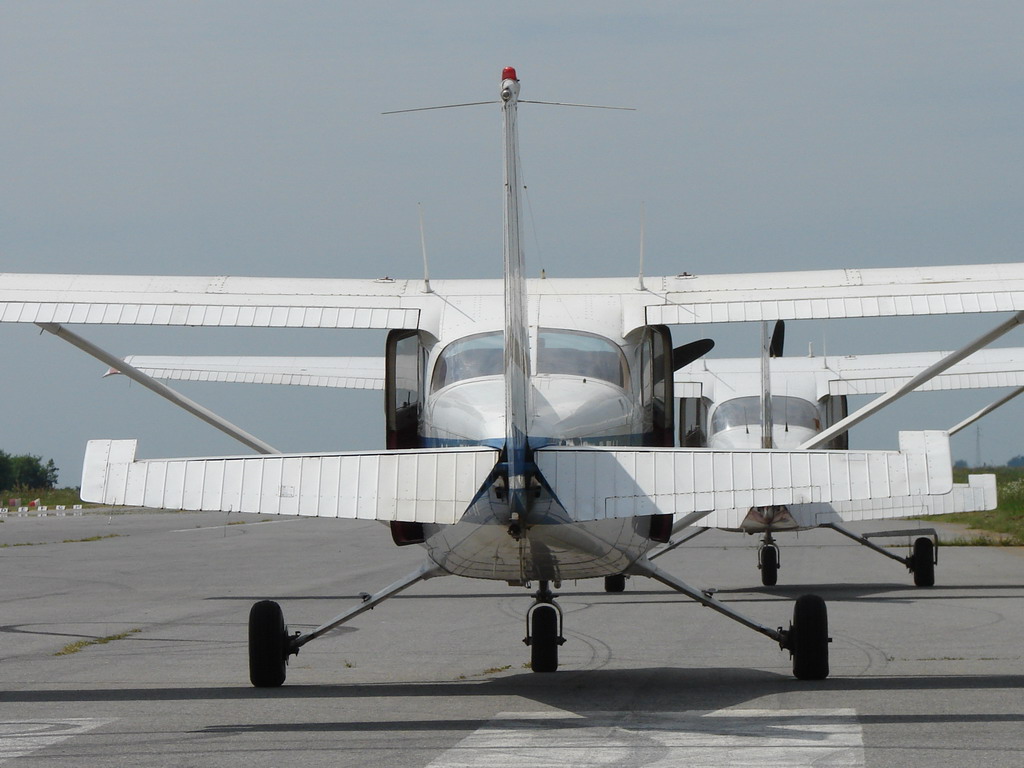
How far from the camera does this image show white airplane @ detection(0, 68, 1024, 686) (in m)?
6.96

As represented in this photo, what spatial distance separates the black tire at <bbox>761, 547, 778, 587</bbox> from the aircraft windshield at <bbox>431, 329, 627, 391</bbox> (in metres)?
9.83

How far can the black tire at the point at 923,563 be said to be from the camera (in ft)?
60.7

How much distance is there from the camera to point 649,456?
23.8ft

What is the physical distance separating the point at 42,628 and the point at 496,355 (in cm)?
724

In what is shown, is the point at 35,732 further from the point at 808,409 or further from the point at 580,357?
the point at 808,409

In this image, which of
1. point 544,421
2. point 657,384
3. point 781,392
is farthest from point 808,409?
point 544,421

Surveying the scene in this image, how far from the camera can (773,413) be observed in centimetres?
1827

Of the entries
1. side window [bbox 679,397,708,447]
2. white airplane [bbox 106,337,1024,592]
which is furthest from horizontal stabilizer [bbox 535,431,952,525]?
side window [bbox 679,397,708,447]

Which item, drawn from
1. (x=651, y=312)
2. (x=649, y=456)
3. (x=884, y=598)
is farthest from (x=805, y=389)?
(x=649, y=456)

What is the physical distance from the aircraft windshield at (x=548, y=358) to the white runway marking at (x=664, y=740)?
7.09 ft

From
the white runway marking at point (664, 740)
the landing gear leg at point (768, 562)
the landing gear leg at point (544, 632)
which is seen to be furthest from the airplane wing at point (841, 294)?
the landing gear leg at point (768, 562)

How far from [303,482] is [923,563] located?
45.1 feet

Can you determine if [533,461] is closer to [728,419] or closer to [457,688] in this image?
[457,688]

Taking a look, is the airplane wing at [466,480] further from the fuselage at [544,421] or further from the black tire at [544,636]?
the black tire at [544,636]
